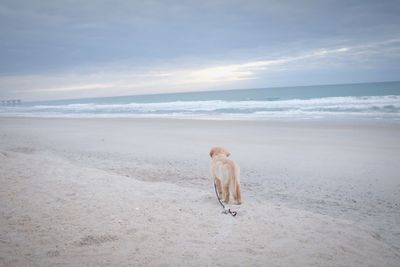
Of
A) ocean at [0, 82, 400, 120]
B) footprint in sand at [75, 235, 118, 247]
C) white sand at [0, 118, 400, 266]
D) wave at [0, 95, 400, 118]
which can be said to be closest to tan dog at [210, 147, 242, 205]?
white sand at [0, 118, 400, 266]

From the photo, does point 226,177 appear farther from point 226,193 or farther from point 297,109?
point 297,109

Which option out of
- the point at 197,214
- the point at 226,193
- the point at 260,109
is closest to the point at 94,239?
the point at 197,214

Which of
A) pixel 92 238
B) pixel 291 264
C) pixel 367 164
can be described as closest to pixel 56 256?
pixel 92 238

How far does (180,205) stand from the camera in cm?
416

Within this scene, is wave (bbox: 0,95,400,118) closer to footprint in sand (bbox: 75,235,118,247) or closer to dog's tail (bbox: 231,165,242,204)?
dog's tail (bbox: 231,165,242,204)

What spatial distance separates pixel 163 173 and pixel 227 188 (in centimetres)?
295

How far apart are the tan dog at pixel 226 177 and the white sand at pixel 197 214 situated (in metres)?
0.24

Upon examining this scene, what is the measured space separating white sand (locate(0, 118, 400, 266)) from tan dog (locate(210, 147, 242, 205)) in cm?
24

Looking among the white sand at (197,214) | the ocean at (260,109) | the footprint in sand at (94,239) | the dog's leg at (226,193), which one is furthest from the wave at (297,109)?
the footprint in sand at (94,239)

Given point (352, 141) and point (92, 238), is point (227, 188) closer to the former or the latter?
point (92, 238)

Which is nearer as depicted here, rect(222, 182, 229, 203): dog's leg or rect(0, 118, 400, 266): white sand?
rect(0, 118, 400, 266): white sand

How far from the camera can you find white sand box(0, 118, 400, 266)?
2838mm

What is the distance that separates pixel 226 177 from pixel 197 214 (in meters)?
0.92

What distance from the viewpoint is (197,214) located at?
384cm
